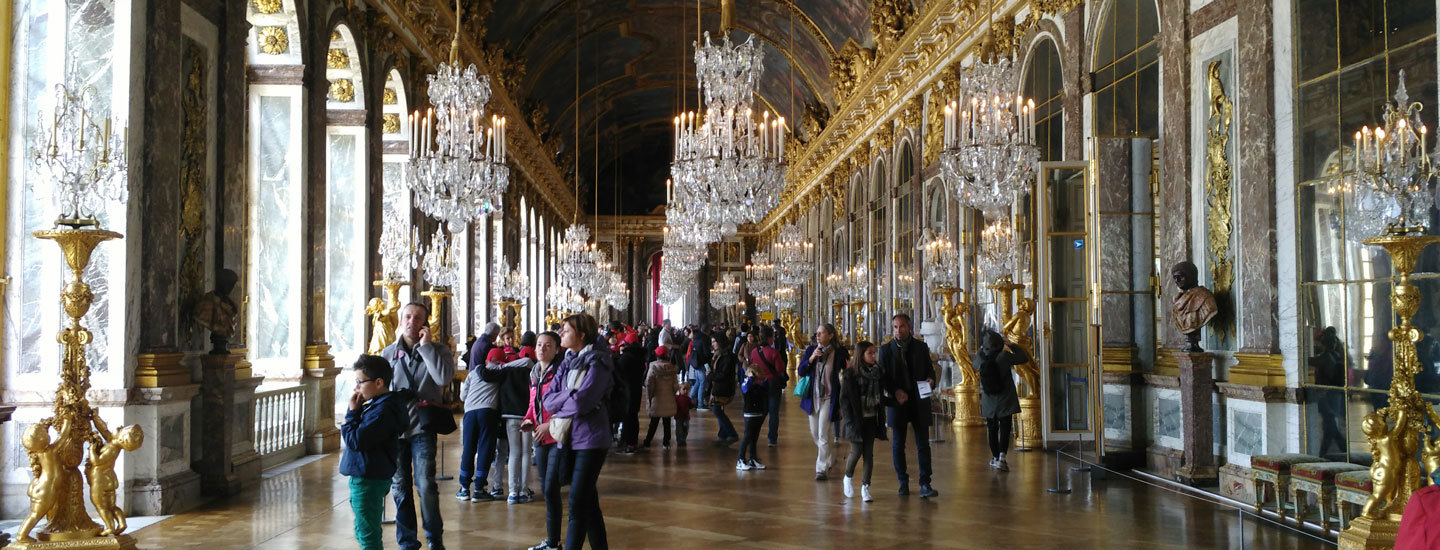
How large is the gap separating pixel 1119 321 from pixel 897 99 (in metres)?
10.6

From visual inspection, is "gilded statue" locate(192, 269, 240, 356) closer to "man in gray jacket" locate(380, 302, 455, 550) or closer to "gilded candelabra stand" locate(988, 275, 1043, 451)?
"man in gray jacket" locate(380, 302, 455, 550)

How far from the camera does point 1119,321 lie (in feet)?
33.7

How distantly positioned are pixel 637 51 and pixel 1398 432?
27.2 meters

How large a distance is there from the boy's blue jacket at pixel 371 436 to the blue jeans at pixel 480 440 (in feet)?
9.31

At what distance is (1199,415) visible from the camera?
8664 millimetres

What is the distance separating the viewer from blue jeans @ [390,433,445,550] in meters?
6.05


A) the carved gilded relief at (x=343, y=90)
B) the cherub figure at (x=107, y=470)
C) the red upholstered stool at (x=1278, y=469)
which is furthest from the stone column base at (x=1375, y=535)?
the carved gilded relief at (x=343, y=90)

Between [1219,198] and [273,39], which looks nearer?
[1219,198]

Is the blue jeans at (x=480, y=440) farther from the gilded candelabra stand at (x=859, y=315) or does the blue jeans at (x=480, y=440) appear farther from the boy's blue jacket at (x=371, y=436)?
the gilded candelabra stand at (x=859, y=315)

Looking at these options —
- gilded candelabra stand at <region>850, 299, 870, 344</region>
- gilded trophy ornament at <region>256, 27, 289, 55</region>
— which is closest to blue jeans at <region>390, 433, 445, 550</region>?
gilded trophy ornament at <region>256, 27, 289, 55</region>

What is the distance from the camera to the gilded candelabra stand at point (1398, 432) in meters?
5.77

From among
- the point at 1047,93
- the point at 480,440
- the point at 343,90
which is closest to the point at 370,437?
the point at 480,440

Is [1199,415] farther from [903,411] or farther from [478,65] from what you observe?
[478,65]

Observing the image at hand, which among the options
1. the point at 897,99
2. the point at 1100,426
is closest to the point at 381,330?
the point at 1100,426
